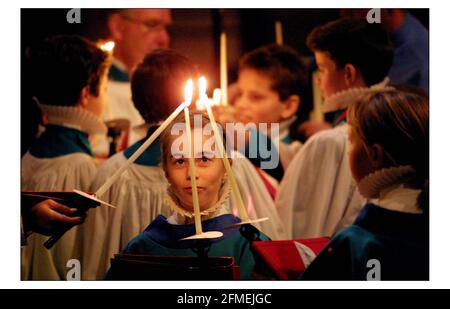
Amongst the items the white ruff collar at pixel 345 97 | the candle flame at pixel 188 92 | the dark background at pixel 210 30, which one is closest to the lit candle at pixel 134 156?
the candle flame at pixel 188 92

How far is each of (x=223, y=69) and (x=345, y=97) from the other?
388 mm

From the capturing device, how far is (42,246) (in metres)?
2.55

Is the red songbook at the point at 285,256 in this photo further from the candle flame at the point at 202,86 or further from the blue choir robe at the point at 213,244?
the candle flame at the point at 202,86

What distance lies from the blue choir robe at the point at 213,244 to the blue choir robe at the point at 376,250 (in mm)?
189

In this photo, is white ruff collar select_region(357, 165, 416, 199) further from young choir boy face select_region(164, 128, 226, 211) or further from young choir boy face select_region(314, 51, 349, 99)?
young choir boy face select_region(164, 128, 226, 211)

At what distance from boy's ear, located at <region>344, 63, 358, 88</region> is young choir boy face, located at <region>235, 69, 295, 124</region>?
194mm

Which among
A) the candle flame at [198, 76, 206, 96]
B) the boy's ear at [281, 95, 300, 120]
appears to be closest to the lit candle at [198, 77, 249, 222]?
the candle flame at [198, 76, 206, 96]

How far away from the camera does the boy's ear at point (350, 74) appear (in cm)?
257

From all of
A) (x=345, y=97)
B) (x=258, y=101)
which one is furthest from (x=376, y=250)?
(x=258, y=101)

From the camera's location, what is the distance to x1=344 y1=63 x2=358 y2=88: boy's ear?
101 inches

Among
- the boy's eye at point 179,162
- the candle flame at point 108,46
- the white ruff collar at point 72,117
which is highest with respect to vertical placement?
the candle flame at point 108,46

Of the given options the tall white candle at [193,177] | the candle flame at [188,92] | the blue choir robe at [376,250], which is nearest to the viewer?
the tall white candle at [193,177]

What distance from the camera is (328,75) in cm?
259

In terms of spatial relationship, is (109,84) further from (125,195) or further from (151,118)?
(125,195)
